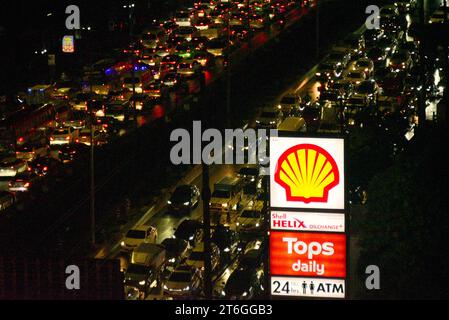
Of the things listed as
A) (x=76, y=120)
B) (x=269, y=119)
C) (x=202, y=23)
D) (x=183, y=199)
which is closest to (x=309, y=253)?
(x=183, y=199)

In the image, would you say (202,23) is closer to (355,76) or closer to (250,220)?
(355,76)

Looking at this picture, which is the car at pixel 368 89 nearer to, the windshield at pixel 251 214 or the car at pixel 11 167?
the windshield at pixel 251 214

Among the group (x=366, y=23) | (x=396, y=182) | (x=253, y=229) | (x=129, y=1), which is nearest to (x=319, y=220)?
(x=396, y=182)

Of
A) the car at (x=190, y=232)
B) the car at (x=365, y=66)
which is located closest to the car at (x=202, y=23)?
the car at (x=365, y=66)

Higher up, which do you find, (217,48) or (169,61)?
(217,48)

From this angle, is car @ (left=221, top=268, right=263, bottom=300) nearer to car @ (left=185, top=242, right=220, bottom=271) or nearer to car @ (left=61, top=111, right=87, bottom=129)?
car @ (left=185, top=242, right=220, bottom=271)

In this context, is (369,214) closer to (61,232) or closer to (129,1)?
(61,232)
